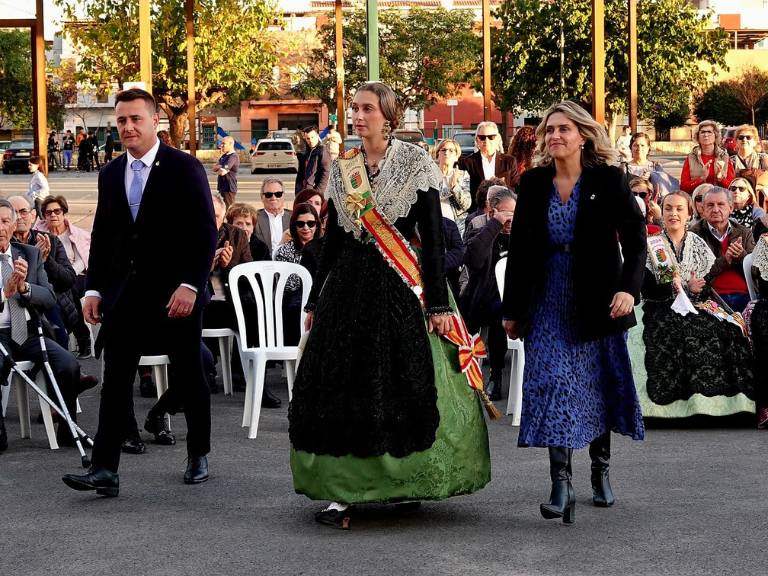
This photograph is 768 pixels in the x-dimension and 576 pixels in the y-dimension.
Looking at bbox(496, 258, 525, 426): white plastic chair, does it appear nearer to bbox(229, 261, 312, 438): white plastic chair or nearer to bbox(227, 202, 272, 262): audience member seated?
bbox(229, 261, 312, 438): white plastic chair

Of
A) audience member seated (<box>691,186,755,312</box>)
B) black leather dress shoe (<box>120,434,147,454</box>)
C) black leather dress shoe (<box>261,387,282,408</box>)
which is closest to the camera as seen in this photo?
black leather dress shoe (<box>120,434,147,454</box>)

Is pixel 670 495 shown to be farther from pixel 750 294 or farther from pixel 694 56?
pixel 694 56

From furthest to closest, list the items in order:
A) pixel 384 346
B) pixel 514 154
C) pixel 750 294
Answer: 1. pixel 514 154
2. pixel 750 294
3. pixel 384 346

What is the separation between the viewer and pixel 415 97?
70000 mm

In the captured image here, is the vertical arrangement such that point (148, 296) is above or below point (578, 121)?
below

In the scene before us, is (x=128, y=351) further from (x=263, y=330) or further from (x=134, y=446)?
(x=263, y=330)

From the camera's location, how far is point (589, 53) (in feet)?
180

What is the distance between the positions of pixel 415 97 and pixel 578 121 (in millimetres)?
63934

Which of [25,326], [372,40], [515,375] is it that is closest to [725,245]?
[515,375]

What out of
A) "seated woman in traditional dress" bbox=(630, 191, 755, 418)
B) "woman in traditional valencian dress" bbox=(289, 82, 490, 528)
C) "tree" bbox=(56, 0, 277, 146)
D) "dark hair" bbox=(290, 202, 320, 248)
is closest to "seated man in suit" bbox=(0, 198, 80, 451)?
"dark hair" bbox=(290, 202, 320, 248)

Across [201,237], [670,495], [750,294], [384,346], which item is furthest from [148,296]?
[750,294]

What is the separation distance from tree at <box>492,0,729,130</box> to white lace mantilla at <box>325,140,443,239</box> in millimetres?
45596

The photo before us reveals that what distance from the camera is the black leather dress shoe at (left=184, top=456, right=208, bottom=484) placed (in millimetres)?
7652

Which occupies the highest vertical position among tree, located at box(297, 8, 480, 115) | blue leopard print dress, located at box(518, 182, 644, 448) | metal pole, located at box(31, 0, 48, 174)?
tree, located at box(297, 8, 480, 115)
